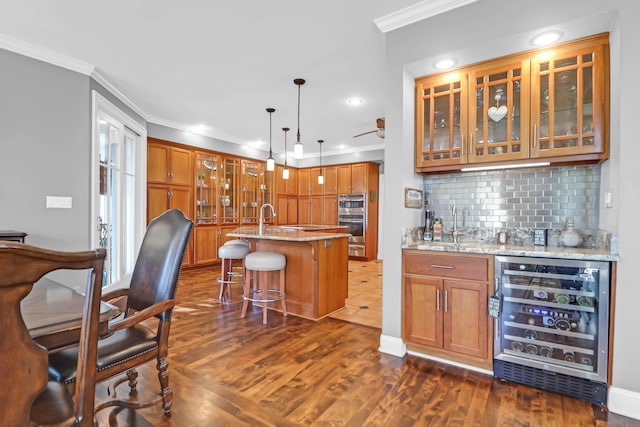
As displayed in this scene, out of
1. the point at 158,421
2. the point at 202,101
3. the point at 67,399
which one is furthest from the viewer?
the point at 202,101

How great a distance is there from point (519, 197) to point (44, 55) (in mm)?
4619

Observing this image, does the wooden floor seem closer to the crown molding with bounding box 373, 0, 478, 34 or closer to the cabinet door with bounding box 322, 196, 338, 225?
the crown molding with bounding box 373, 0, 478, 34

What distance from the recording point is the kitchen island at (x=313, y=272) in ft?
10.8

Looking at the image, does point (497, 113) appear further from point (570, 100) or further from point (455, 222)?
point (455, 222)

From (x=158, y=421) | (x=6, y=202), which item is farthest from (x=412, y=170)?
(x=6, y=202)

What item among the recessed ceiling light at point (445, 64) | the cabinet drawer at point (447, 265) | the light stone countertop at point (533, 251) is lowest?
the cabinet drawer at point (447, 265)

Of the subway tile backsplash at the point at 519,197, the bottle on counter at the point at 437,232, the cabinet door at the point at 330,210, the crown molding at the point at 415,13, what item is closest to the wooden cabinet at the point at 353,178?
the cabinet door at the point at 330,210

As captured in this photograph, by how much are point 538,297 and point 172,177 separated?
5.51m

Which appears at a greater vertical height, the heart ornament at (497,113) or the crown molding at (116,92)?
the crown molding at (116,92)

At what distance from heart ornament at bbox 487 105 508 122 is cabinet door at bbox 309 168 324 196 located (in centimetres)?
553

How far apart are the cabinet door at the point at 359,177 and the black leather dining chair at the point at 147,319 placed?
5643mm

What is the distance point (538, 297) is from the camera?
203 centimetres

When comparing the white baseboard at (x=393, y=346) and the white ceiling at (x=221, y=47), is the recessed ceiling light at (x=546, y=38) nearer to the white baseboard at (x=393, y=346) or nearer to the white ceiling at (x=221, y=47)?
the white ceiling at (x=221, y=47)

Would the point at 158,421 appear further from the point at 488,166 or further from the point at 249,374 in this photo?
the point at 488,166
